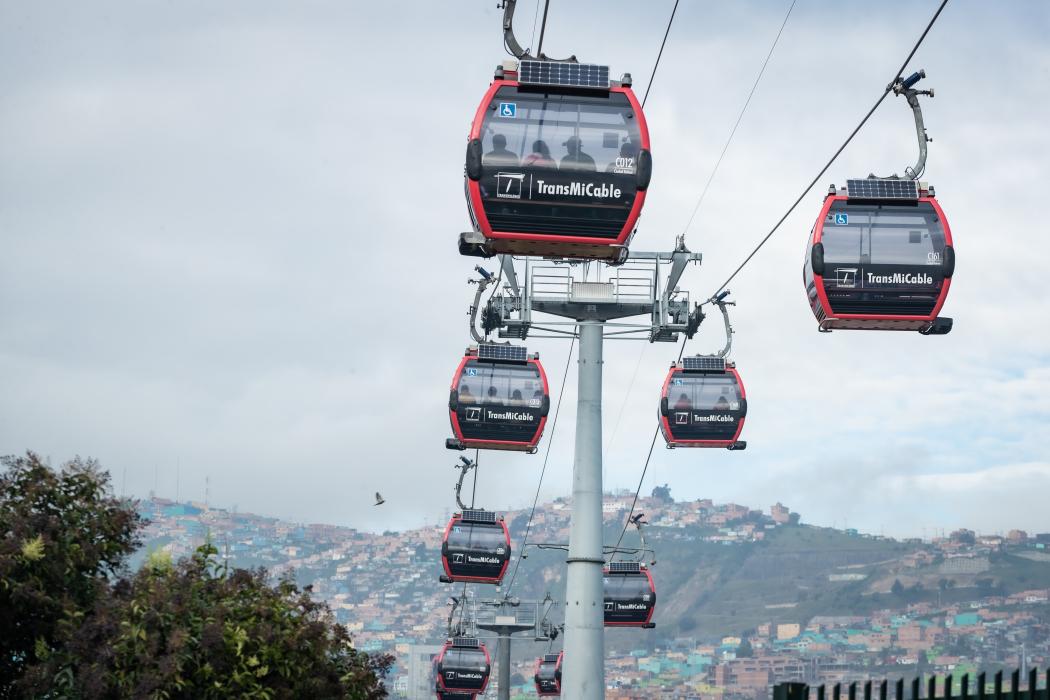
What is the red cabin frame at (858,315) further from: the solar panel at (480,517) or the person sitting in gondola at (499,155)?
the solar panel at (480,517)

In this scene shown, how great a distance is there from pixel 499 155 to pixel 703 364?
16968 millimetres

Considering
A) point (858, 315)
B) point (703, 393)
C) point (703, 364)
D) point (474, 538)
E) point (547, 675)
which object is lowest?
point (547, 675)

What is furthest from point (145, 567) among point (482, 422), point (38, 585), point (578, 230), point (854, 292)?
point (482, 422)

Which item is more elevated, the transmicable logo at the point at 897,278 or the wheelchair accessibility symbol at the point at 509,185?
the wheelchair accessibility symbol at the point at 509,185

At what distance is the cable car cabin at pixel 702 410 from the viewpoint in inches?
1172

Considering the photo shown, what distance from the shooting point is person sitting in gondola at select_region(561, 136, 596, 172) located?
14.0 meters

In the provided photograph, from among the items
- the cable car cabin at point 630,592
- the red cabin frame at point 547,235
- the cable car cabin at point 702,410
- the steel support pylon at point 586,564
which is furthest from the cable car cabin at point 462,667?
the red cabin frame at point 547,235

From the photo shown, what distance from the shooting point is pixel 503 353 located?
30.6 metres

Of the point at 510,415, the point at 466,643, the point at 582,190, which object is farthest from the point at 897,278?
the point at 466,643

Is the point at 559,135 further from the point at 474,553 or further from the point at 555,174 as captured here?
the point at 474,553

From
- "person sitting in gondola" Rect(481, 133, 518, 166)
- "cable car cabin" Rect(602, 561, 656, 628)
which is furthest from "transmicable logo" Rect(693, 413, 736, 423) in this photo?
"person sitting in gondola" Rect(481, 133, 518, 166)

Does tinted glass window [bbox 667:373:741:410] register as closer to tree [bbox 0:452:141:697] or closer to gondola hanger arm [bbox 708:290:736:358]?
gondola hanger arm [bbox 708:290:736:358]

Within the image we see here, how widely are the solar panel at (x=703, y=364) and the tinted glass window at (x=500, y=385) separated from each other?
3.22 meters

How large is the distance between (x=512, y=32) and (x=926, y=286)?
566 cm
